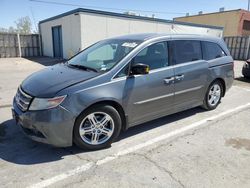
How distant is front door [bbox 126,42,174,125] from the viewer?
364cm

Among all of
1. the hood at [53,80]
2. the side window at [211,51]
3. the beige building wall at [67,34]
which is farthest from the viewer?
the beige building wall at [67,34]


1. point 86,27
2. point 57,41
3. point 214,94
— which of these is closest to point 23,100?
point 214,94

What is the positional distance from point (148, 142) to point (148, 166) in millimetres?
695

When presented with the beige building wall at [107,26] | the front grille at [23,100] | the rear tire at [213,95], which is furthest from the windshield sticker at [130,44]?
the beige building wall at [107,26]

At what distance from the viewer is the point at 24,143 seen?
363cm

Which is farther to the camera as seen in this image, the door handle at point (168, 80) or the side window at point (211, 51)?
the side window at point (211, 51)

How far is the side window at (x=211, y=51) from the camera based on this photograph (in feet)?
16.2

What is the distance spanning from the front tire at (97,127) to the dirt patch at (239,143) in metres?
1.85

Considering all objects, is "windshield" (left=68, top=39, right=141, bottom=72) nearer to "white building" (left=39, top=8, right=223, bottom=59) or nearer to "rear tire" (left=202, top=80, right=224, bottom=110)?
"rear tire" (left=202, top=80, right=224, bottom=110)

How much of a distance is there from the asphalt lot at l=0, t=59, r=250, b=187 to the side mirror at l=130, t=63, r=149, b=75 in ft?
3.69

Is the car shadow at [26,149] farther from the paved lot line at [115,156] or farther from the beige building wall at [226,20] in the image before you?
the beige building wall at [226,20]

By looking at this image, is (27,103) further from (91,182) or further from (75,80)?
(91,182)

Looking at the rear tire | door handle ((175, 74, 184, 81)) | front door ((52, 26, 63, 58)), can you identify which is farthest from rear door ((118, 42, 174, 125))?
front door ((52, 26, 63, 58))

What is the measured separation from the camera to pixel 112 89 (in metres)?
3.37
